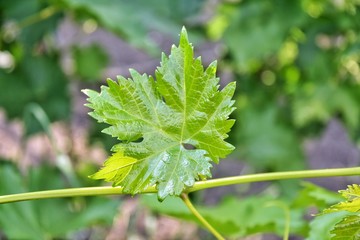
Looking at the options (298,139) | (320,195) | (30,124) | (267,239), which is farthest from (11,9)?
(267,239)

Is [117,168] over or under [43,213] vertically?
over

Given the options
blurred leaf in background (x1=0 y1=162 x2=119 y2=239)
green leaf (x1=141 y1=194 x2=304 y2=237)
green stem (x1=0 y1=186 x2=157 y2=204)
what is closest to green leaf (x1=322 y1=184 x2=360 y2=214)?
green stem (x1=0 y1=186 x2=157 y2=204)

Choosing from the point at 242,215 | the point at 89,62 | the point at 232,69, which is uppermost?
the point at 89,62

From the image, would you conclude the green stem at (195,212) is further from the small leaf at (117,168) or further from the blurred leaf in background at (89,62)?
the blurred leaf in background at (89,62)

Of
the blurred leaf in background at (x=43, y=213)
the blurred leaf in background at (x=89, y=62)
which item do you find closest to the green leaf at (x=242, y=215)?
the blurred leaf in background at (x=43, y=213)

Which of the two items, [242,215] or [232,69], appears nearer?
[242,215]

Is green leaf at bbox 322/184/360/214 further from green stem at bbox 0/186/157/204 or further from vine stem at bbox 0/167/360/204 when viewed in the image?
green stem at bbox 0/186/157/204

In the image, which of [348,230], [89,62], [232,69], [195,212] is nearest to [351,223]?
[348,230]

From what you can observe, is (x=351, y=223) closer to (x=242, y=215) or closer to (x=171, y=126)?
(x=171, y=126)
